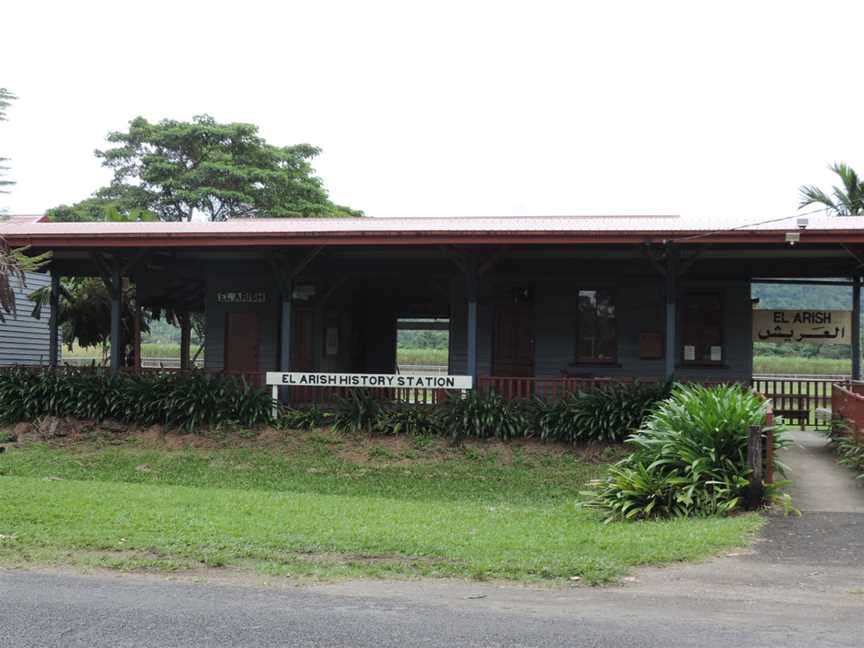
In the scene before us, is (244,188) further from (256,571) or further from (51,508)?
(256,571)

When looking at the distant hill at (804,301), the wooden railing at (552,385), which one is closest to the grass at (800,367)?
the distant hill at (804,301)

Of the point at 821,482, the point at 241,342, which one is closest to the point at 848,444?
the point at 821,482

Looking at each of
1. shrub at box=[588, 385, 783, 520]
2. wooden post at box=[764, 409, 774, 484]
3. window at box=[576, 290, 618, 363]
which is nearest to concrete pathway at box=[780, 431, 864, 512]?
wooden post at box=[764, 409, 774, 484]

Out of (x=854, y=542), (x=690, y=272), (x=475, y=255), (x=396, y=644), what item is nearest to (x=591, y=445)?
(x=475, y=255)

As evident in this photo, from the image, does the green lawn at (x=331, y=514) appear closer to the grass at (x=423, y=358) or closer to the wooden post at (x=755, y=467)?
the wooden post at (x=755, y=467)

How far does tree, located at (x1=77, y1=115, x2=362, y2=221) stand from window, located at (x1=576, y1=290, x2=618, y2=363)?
82.1 ft

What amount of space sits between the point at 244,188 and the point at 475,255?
2771cm

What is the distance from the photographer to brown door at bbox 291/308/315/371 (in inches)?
778

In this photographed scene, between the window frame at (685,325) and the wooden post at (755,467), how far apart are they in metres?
8.61

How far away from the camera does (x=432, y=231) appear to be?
49.6 feet

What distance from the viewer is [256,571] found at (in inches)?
290

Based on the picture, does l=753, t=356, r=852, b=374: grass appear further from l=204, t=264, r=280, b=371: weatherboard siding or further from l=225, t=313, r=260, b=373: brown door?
l=225, t=313, r=260, b=373: brown door

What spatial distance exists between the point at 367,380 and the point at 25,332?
54.5ft

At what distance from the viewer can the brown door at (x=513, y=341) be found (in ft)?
62.3
